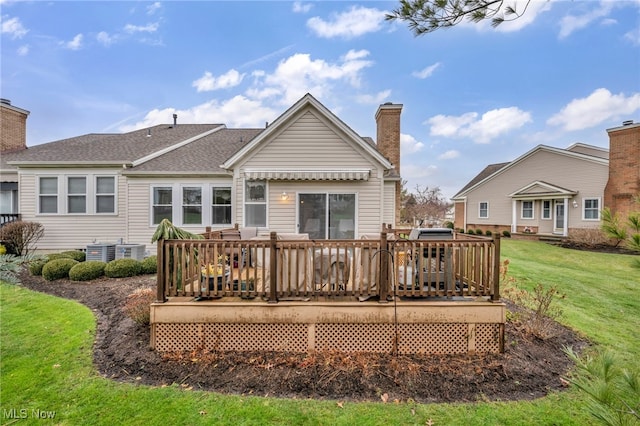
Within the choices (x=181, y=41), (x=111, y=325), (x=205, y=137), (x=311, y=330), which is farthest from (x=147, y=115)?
(x=311, y=330)

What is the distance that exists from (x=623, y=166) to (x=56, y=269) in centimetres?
2787

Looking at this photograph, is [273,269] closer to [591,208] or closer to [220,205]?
[220,205]

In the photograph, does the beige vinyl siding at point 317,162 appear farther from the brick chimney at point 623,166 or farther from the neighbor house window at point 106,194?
the brick chimney at point 623,166

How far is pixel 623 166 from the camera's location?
644 inches

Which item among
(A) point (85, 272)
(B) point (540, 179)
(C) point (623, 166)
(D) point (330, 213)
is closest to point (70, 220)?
(A) point (85, 272)

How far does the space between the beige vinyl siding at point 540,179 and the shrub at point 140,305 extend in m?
24.3

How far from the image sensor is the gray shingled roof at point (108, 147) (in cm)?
1195

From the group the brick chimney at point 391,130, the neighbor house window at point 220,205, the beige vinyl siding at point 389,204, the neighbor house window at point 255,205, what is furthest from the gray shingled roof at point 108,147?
the beige vinyl siding at point 389,204

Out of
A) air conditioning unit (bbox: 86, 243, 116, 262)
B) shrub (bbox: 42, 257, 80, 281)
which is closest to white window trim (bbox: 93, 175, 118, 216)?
air conditioning unit (bbox: 86, 243, 116, 262)

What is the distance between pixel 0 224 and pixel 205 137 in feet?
30.8

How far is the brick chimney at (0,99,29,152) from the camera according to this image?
45.3 ft

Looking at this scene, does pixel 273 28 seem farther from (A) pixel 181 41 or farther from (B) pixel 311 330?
(B) pixel 311 330

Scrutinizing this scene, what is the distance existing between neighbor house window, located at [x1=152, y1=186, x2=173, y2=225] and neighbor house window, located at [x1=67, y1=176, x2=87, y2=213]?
3158 millimetres

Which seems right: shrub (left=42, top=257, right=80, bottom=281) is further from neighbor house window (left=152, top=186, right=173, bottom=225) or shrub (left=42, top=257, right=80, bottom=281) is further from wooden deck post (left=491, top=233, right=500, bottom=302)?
wooden deck post (left=491, top=233, right=500, bottom=302)
